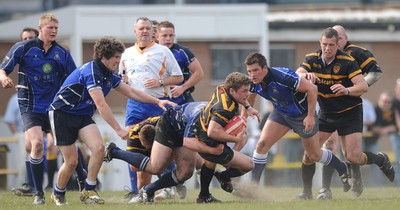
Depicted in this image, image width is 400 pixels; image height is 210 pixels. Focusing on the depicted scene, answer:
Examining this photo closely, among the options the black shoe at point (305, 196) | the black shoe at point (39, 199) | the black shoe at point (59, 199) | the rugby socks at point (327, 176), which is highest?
the black shoe at point (59, 199)

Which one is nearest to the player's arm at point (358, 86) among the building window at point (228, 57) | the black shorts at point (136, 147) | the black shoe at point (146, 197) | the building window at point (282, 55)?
the black shorts at point (136, 147)

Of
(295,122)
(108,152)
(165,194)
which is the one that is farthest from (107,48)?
(165,194)

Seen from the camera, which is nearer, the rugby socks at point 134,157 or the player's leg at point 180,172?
the player's leg at point 180,172

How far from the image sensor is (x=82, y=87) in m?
13.8

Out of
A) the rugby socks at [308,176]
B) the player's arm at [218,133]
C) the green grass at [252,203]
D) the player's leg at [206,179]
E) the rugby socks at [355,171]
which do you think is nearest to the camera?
the green grass at [252,203]

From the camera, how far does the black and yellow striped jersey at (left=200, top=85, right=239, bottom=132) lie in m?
13.5

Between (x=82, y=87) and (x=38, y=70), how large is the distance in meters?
1.49

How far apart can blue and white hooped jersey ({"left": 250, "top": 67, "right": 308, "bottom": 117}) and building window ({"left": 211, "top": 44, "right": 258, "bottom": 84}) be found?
13676 mm

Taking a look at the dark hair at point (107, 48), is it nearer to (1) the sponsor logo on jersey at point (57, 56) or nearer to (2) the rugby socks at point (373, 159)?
(1) the sponsor logo on jersey at point (57, 56)

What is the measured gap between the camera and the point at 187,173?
14.1 metres

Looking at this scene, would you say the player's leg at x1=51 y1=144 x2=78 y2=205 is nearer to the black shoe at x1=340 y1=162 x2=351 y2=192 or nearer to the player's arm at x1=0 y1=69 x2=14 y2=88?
the player's arm at x1=0 y1=69 x2=14 y2=88

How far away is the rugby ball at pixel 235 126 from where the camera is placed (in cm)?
1362

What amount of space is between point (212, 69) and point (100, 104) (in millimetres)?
15424

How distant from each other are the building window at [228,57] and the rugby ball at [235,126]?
14732 mm
